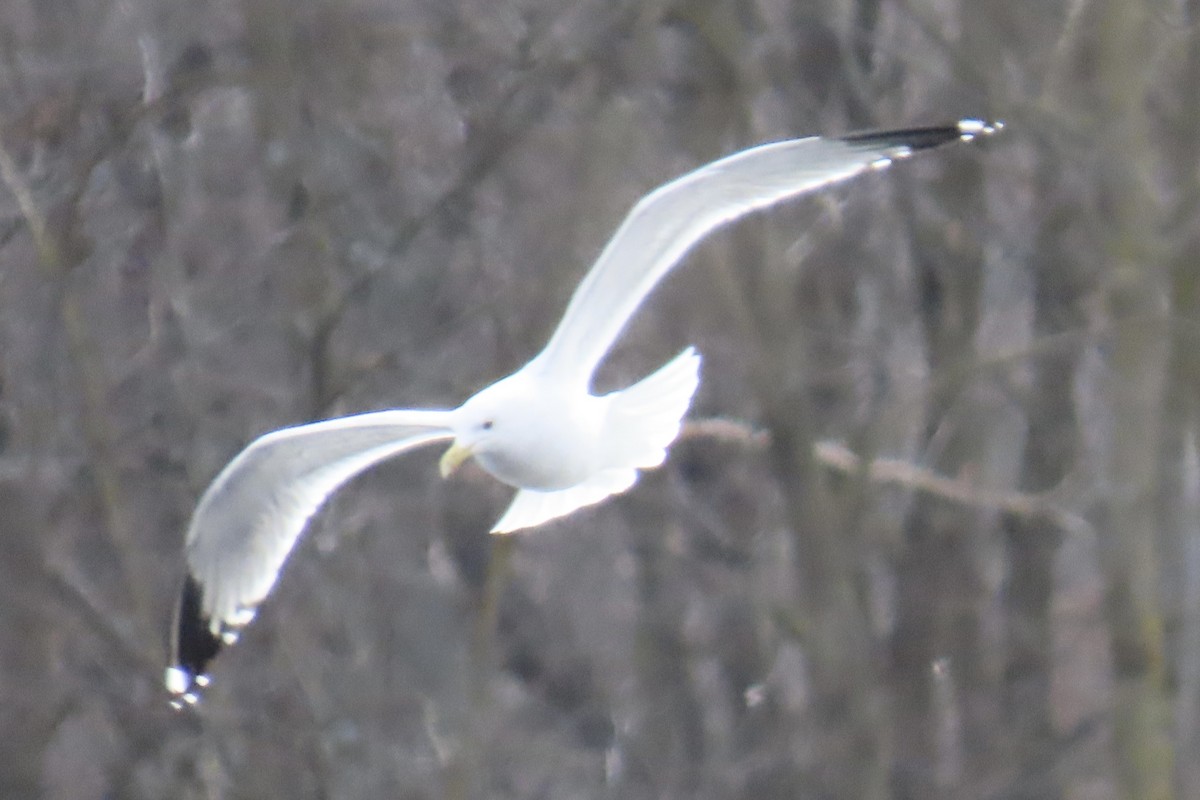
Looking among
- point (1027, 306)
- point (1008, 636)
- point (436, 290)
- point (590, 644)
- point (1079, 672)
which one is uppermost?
point (436, 290)

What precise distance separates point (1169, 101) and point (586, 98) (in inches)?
87.7

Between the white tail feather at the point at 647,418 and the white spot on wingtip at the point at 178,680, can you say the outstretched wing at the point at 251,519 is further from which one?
the white tail feather at the point at 647,418

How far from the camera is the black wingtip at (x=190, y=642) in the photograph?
6.89 m

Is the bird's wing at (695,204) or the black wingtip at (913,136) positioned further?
the black wingtip at (913,136)

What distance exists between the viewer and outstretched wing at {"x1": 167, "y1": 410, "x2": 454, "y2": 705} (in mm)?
6348

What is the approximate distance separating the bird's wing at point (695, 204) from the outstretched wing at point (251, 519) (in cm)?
42

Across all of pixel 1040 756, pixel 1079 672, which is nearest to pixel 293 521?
pixel 1040 756

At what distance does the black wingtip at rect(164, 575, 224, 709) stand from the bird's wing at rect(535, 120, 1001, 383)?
52.7 inches

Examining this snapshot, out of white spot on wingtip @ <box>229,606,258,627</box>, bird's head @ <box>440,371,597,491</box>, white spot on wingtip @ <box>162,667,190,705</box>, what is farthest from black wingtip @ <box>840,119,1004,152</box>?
white spot on wingtip @ <box>162,667,190,705</box>

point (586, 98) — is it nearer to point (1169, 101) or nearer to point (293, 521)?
point (1169, 101)

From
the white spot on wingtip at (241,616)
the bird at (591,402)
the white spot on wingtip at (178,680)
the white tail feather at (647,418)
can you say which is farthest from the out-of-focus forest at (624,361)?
the white tail feather at (647,418)

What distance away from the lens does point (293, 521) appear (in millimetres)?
6738

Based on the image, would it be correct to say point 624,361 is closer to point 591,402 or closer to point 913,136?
point 591,402

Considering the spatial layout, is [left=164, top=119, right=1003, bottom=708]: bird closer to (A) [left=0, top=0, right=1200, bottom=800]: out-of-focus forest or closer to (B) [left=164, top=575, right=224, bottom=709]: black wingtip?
(B) [left=164, top=575, right=224, bottom=709]: black wingtip
